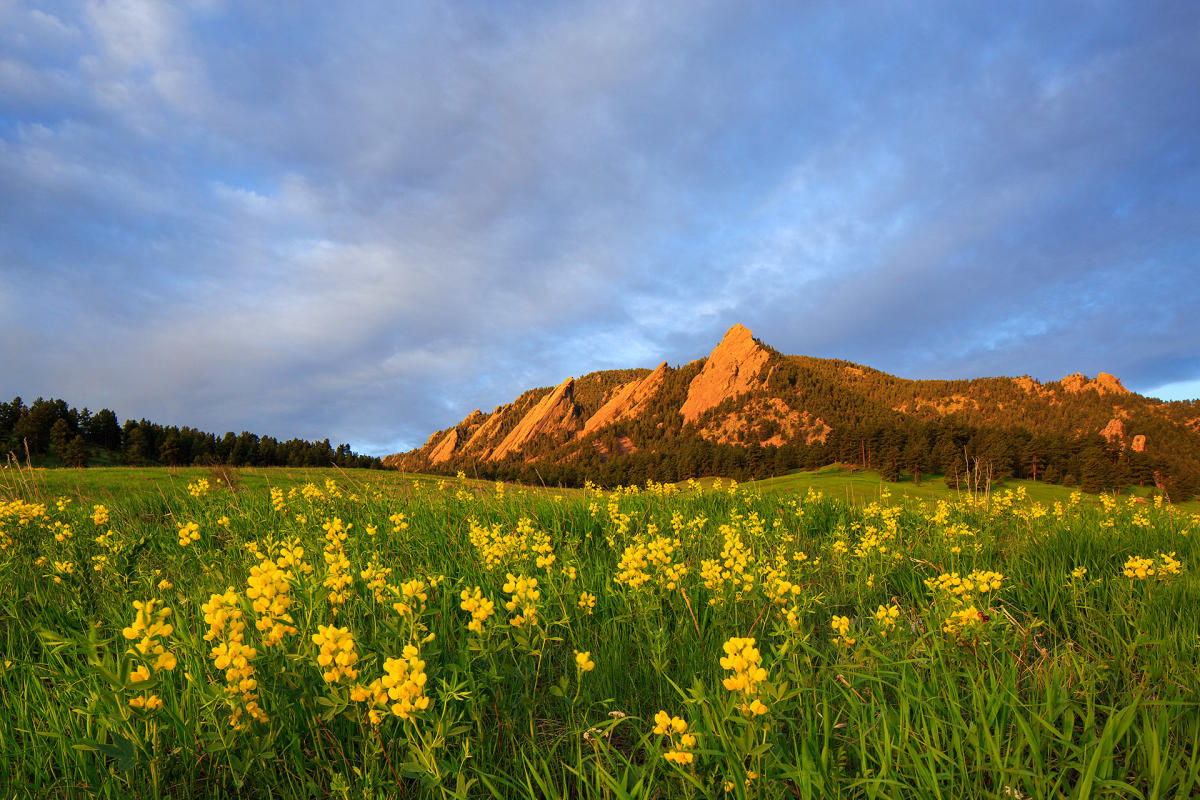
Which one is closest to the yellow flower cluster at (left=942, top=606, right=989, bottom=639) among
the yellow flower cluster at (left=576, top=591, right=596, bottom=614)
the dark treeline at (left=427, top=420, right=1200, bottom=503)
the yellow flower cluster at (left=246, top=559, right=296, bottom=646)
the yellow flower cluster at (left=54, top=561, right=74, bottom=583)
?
the yellow flower cluster at (left=576, top=591, right=596, bottom=614)

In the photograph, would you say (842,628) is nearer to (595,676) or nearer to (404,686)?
(595,676)

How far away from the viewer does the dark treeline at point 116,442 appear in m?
56.7

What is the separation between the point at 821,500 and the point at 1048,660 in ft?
23.0

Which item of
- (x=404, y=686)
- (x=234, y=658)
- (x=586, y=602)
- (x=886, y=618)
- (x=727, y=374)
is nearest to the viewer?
(x=404, y=686)

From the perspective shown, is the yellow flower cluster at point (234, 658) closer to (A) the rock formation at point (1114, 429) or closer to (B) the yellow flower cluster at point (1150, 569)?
(B) the yellow flower cluster at point (1150, 569)

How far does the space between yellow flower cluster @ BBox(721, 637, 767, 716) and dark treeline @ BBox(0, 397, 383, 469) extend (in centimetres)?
6052

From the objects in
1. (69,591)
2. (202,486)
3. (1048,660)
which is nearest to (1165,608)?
(1048,660)

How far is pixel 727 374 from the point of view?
178 m

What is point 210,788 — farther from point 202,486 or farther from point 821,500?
point 821,500

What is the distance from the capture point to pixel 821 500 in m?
10.5

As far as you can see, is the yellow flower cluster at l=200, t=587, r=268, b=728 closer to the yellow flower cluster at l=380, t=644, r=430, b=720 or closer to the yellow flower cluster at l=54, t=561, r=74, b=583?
the yellow flower cluster at l=380, t=644, r=430, b=720

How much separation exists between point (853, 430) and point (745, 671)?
4170 inches

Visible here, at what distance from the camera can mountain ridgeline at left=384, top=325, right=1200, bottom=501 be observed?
6850cm

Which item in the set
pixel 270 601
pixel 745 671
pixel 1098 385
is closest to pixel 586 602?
pixel 745 671
